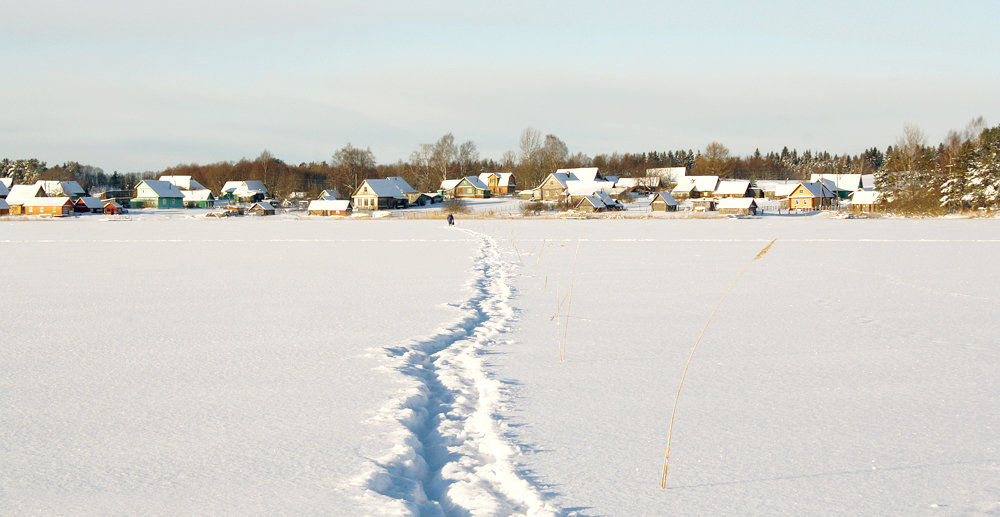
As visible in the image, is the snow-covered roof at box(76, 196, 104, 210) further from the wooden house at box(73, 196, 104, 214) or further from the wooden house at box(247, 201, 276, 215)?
the wooden house at box(247, 201, 276, 215)

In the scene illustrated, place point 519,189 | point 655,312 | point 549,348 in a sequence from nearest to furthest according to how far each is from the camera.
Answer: point 549,348
point 655,312
point 519,189

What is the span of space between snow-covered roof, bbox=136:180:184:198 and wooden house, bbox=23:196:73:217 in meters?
13.5

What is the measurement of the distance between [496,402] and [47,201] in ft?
260

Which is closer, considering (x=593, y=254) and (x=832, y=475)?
(x=832, y=475)

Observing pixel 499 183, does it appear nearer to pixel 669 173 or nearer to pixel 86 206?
pixel 669 173

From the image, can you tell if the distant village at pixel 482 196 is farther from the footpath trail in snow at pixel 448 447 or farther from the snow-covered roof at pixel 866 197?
the footpath trail in snow at pixel 448 447

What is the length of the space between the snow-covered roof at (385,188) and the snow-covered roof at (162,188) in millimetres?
27464

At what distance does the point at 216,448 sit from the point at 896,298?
9.86 meters

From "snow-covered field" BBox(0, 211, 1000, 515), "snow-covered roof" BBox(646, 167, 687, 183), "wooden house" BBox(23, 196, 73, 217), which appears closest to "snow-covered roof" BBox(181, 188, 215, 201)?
"wooden house" BBox(23, 196, 73, 217)

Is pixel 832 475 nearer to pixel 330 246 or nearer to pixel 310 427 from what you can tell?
pixel 310 427

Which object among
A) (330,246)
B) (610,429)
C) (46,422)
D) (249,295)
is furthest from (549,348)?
(330,246)

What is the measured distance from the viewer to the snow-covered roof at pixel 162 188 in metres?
82.9

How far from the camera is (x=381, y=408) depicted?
469cm

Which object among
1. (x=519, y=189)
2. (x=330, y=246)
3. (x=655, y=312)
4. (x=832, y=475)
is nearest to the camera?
(x=832, y=475)
